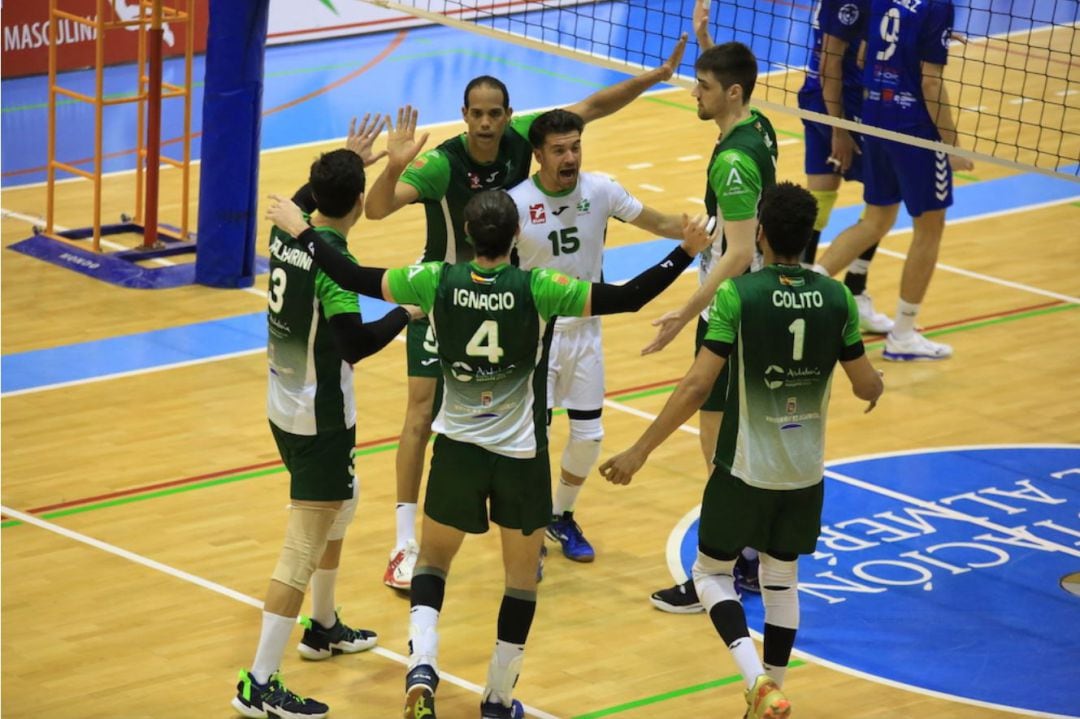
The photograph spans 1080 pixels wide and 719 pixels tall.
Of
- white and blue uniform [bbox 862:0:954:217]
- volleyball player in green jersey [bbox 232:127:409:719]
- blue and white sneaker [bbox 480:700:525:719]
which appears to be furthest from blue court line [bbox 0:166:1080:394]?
blue and white sneaker [bbox 480:700:525:719]

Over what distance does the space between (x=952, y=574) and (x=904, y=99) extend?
13.2 ft

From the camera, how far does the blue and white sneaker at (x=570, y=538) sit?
8.87m

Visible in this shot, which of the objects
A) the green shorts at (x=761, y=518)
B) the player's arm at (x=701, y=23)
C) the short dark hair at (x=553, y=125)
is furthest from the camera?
the player's arm at (x=701, y=23)

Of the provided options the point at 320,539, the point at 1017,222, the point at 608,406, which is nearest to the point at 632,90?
the point at 608,406

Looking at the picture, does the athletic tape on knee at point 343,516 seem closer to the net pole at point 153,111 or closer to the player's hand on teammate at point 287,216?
the player's hand on teammate at point 287,216

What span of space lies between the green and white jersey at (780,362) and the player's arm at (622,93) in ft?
8.76

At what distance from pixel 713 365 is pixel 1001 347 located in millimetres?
6020

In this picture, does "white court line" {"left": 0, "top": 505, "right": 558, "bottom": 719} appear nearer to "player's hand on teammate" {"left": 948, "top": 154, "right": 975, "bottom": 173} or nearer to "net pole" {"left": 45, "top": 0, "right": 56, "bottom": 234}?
"net pole" {"left": 45, "top": 0, "right": 56, "bottom": 234}

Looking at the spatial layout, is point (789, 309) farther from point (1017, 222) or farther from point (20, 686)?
point (1017, 222)

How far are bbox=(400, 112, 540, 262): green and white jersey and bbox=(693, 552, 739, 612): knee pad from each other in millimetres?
2135

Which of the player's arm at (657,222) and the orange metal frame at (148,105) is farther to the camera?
the orange metal frame at (148,105)

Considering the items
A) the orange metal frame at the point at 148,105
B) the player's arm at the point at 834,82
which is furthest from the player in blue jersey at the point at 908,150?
the orange metal frame at the point at 148,105

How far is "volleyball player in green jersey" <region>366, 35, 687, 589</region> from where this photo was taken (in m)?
8.29

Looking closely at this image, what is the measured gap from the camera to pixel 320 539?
284 inches
